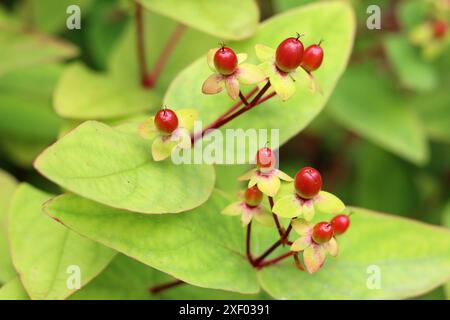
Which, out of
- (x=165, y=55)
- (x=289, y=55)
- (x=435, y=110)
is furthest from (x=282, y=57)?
(x=435, y=110)

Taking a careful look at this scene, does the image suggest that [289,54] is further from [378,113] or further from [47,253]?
[378,113]

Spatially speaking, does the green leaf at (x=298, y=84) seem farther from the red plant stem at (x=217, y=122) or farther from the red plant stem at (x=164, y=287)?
the red plant stem at (x=164, y=287)

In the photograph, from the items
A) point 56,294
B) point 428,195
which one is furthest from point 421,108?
point 56,294

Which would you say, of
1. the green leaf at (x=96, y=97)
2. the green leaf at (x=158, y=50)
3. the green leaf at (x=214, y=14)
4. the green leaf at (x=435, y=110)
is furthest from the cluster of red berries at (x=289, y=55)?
the green leaf at (x=435, y=110)

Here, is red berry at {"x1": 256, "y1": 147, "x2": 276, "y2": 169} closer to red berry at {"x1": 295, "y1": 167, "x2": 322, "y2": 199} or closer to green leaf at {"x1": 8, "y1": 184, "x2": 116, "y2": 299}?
red berry at {"x1": 295, "y1": 167, "x2": 322, "y2": 199}
